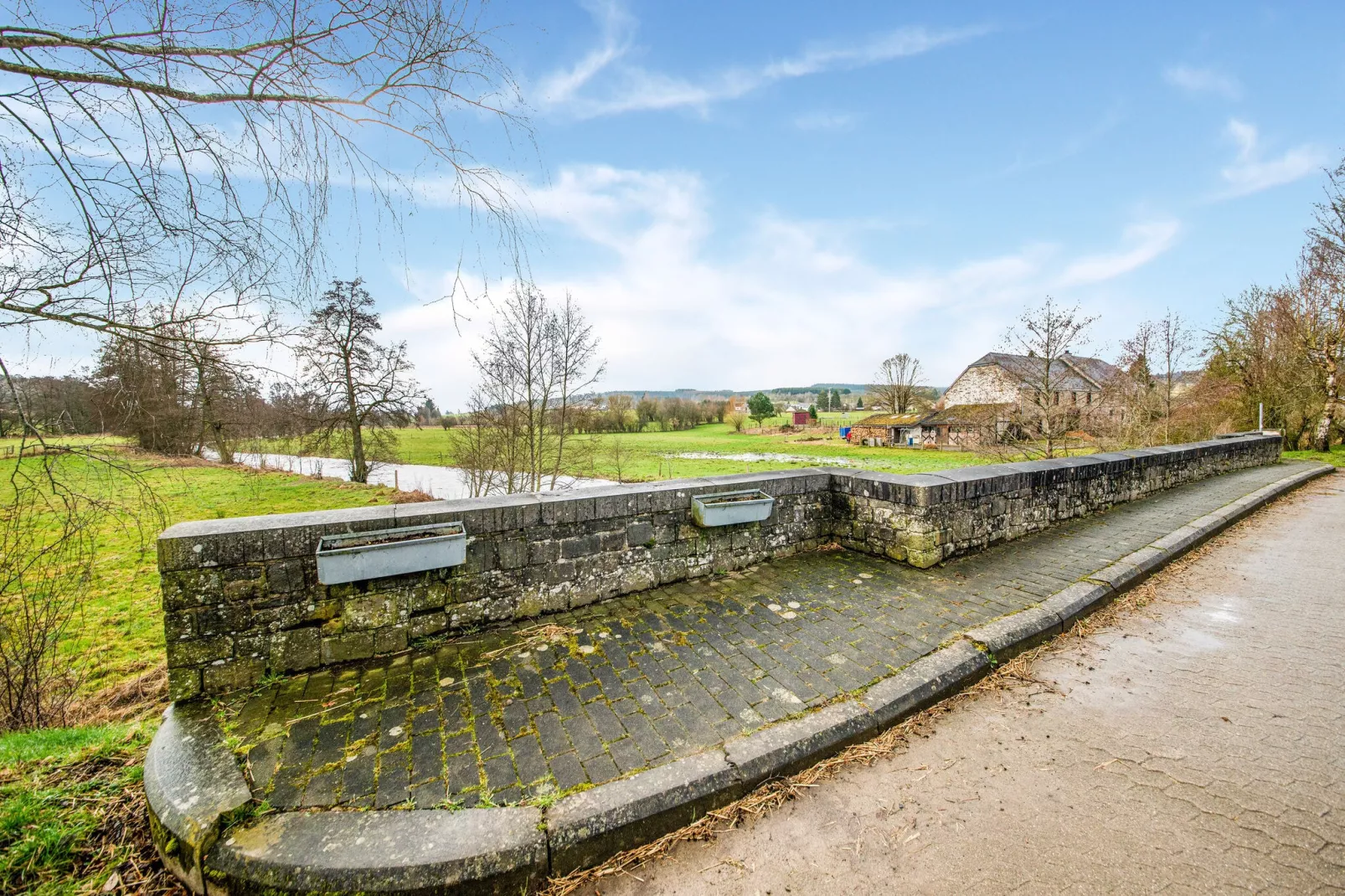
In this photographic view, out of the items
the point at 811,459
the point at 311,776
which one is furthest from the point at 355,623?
the point at 811,459

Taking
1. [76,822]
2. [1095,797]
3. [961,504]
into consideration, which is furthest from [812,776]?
[961,504]

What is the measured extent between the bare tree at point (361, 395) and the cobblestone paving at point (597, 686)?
18.2 meters

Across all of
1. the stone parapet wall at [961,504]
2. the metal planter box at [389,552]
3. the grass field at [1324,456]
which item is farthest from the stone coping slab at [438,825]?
the grass field at [1324,456]

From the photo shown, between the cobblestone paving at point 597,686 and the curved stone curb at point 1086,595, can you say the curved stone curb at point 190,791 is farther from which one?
the curved stone curb at point 1086,595

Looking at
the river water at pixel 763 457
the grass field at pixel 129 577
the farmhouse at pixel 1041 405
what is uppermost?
the farmhouse at pixel 1041 405

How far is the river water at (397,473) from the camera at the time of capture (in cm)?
2011

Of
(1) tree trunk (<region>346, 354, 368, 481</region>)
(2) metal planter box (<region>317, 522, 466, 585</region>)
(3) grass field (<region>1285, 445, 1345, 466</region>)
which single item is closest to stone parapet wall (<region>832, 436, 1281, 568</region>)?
(2) metal planter box (<region>317, 522, 466, 585</region>)

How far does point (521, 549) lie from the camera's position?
3652mm

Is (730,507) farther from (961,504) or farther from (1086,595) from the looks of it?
(1086,595)

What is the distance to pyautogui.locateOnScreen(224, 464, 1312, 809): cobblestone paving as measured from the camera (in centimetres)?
216

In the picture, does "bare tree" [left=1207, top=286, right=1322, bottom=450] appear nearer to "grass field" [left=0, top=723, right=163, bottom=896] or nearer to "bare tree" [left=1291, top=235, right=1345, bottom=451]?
"bare tree" [left=1291, top=235, right=1345, bottom=451]

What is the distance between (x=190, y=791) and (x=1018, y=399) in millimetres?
21613

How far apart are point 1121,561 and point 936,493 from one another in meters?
2.14

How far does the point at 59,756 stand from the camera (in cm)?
252
